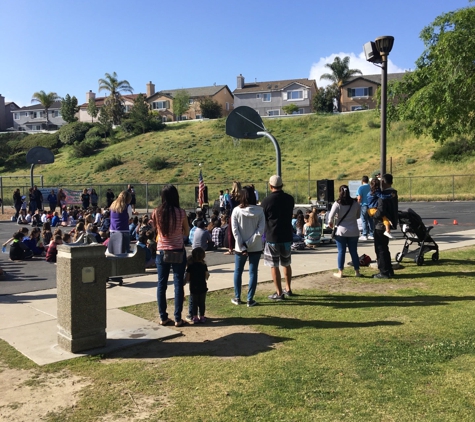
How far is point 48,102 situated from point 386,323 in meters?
109

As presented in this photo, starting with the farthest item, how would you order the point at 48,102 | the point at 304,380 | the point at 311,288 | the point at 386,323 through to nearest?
the point at 48,102
the point at 311,288
the point at 386,323
the point at 304,380

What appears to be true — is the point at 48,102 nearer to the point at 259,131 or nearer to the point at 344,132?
the point at 344,132

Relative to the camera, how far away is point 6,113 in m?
111

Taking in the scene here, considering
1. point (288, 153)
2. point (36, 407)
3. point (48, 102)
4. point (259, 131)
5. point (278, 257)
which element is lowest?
point (36, 407)

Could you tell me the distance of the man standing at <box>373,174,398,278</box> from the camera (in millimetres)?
8961

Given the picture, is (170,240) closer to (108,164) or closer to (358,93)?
(108,164)

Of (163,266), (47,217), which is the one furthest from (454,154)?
(163,266)

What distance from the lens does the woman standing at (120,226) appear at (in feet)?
28.5

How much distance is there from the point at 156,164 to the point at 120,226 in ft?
166

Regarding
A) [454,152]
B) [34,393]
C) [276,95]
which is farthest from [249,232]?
[276,95]

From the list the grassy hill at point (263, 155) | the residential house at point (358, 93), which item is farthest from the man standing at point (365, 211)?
the residential house at point (358, 93)

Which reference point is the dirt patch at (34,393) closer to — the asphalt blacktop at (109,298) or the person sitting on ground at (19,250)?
the asphalt blacktop at (109,298)

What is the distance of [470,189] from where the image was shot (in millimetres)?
36906

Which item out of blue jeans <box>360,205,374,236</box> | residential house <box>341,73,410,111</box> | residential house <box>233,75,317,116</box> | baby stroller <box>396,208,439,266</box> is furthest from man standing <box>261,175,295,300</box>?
residential house <box>233,75,317,116</box>
